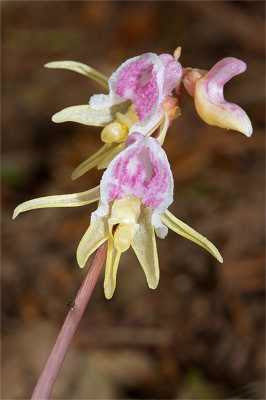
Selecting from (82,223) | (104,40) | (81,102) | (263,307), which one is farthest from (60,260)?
(104,40)

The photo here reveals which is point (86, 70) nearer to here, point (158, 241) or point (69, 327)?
point (69, 327)

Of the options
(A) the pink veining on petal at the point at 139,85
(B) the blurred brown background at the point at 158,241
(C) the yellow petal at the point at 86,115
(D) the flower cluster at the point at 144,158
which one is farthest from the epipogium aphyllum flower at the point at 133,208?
(B) the blurred brown background at the point at 158,241

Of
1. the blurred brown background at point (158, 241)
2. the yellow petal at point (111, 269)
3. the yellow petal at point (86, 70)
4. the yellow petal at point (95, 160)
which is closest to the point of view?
the yellow petal at point (111, 269)

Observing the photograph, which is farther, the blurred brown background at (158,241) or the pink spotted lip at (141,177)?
the blurred brown background at (158,241)

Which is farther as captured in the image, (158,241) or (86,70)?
(158,241)

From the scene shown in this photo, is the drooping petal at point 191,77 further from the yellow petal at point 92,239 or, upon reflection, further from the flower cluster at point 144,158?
the yellow petal at point 92,239

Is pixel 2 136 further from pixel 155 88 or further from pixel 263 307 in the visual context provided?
pixel 155 88

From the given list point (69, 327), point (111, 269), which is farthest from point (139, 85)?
point (69, 327)
